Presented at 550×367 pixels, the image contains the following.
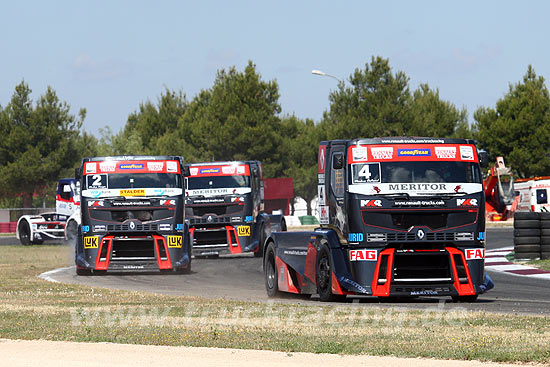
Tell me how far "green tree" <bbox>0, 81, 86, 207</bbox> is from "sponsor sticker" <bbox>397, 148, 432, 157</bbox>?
53.4 metres

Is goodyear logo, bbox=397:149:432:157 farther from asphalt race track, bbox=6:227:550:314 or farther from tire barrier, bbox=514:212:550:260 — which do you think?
tire barrier, bbox=514:212:550:260

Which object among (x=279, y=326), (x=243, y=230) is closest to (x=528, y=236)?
(x=243, y=230)

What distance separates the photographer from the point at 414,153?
16125mm

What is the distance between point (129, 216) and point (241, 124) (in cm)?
4818

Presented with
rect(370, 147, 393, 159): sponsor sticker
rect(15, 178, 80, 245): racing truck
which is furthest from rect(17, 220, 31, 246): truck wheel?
rect(370, 147, 393, 159): sponsor sticker

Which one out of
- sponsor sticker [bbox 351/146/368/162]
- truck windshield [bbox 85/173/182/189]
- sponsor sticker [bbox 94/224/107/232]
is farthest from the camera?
truck windshield [bbox 85/173/182/189]

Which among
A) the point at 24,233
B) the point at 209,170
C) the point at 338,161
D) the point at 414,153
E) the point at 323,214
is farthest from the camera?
the point at 24,233

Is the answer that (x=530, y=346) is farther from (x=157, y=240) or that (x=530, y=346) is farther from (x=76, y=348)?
(x=157, y=240)

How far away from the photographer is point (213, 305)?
15.5 m

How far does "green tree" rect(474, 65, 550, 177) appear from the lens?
2689 inches

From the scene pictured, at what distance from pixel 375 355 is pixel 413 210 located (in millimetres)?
6150

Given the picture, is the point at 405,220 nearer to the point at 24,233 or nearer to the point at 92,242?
the point at 92,242

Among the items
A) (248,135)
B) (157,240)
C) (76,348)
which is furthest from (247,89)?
(76,348)

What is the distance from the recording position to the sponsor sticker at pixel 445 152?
637 inches
